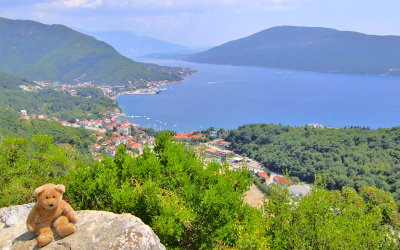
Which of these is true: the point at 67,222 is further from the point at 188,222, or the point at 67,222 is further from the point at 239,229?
the point at 239,229

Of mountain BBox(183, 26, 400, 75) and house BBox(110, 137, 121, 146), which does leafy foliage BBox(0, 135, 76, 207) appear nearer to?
house BBox(110, 137, 121, 146)

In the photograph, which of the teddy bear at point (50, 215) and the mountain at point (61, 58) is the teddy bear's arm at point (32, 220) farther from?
the mountain at point (61, 58)

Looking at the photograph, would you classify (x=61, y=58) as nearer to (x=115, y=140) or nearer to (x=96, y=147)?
(x=115, y=140)

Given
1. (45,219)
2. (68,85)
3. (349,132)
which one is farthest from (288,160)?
(68,85)

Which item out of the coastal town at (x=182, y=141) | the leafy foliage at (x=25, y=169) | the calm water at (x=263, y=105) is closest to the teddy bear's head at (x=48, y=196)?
the leafy foliage at (x=25, y=169)

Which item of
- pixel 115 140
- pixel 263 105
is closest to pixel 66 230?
pixel 115 140
